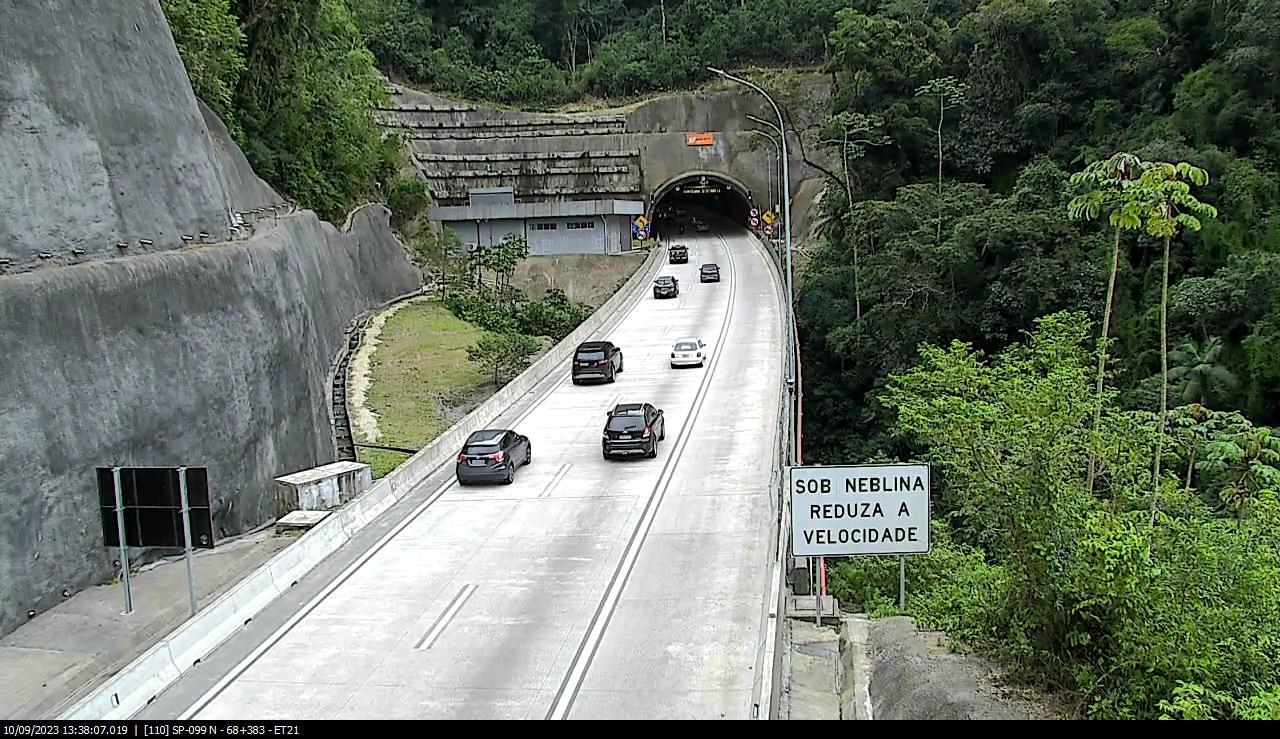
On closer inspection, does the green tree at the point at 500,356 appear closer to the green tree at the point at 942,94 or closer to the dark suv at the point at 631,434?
the dark suv at the point at 631,434

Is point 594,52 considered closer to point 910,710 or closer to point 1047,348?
point 1047,348

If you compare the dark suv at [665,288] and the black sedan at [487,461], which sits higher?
the dark suv at [665,288]

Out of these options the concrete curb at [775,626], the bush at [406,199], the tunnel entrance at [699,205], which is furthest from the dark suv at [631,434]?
the tunnel entrance at [699,205]

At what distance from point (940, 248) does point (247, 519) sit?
27.7 meters

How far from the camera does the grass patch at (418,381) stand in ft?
108

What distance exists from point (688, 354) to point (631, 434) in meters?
12.4

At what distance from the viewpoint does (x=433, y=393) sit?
3753 cm

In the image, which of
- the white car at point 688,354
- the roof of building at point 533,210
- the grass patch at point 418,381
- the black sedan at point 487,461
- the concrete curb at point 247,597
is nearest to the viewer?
the concrete curb at point 247,597

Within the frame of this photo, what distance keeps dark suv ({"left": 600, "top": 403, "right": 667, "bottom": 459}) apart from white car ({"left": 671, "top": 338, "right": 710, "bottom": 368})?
10986 mm

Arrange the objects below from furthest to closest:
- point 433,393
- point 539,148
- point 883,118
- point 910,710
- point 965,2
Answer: point 539,148 → point 965,2 → point 883,118 → point 433,393 → point 910,710

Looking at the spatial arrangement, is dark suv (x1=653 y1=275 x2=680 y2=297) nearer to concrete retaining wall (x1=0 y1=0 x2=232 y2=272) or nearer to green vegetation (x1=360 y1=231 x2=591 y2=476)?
green vegetation (x1=360 y1=231 x2=591 y2=476)

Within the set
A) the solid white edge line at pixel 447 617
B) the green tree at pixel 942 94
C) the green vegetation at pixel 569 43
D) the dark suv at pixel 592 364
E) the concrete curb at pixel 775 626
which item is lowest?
the solid white edge line at pixel 447 617

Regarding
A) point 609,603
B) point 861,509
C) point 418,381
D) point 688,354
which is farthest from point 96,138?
point 861,509

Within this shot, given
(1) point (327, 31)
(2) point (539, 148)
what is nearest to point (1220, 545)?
(1) point (327, 31)
